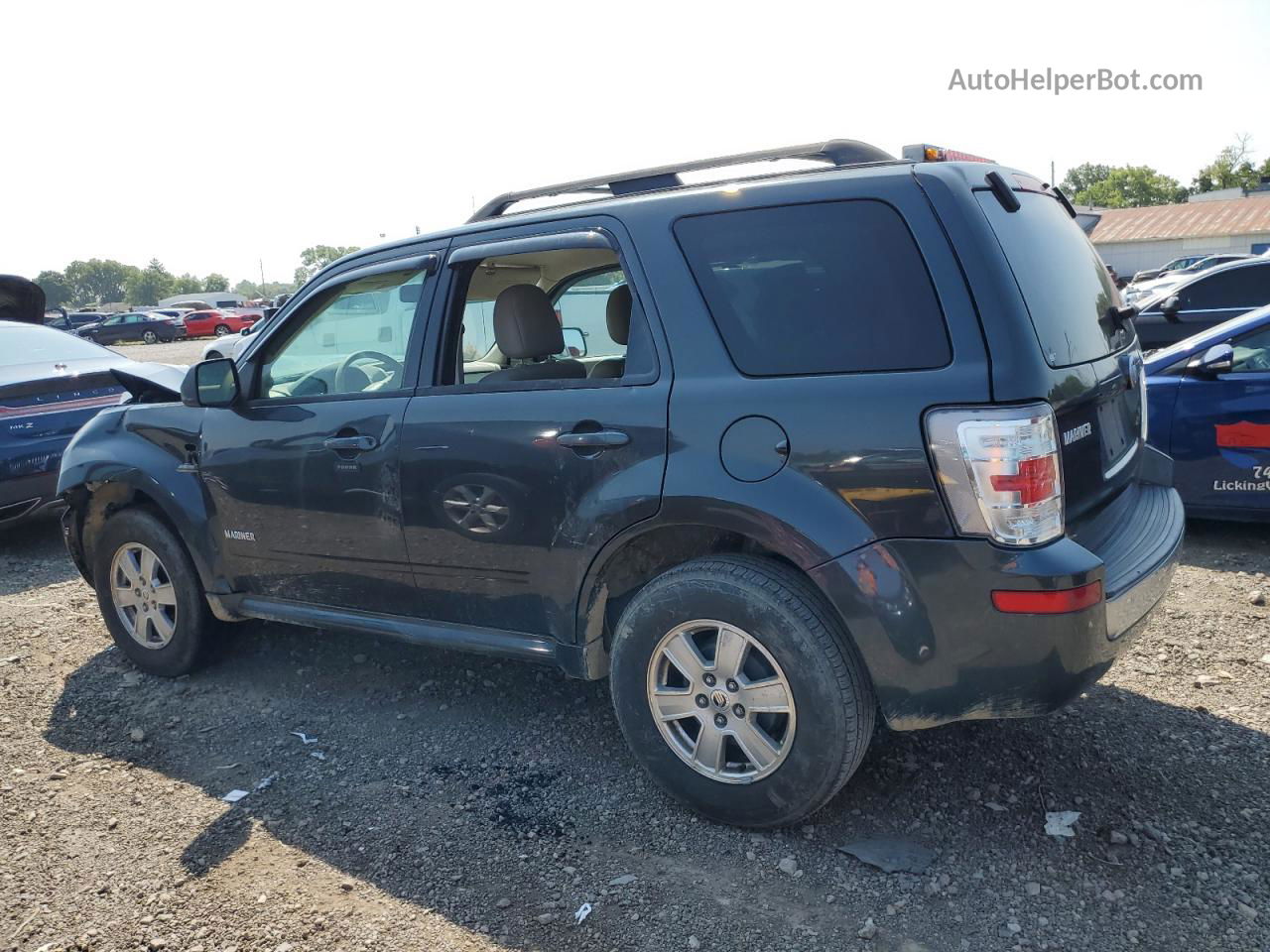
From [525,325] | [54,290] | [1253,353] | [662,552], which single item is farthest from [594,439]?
[54,290]

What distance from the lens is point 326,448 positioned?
3717 millimetres

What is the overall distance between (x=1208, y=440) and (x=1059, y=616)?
3645mm

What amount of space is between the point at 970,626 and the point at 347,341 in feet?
8.95

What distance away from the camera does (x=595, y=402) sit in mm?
3123

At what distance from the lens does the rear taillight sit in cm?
249

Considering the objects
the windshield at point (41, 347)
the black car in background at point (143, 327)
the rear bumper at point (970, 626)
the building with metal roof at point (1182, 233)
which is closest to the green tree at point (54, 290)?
the black car in background at point (143, 327)

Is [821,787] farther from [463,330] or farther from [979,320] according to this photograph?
[463,330]

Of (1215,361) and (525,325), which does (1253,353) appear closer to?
(1215,361)

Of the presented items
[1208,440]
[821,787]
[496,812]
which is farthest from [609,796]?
[1208,440]

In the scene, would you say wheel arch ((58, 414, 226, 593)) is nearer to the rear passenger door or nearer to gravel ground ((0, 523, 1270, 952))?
gravel ground ((0, 523, 1270, 952))

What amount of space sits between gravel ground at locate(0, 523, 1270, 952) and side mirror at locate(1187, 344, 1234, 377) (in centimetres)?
163

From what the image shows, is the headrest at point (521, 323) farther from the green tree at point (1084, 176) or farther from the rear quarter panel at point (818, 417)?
the green tree at point (1084, 176)

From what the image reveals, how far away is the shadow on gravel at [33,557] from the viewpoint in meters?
6.26

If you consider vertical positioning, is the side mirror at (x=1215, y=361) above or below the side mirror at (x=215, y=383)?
below
